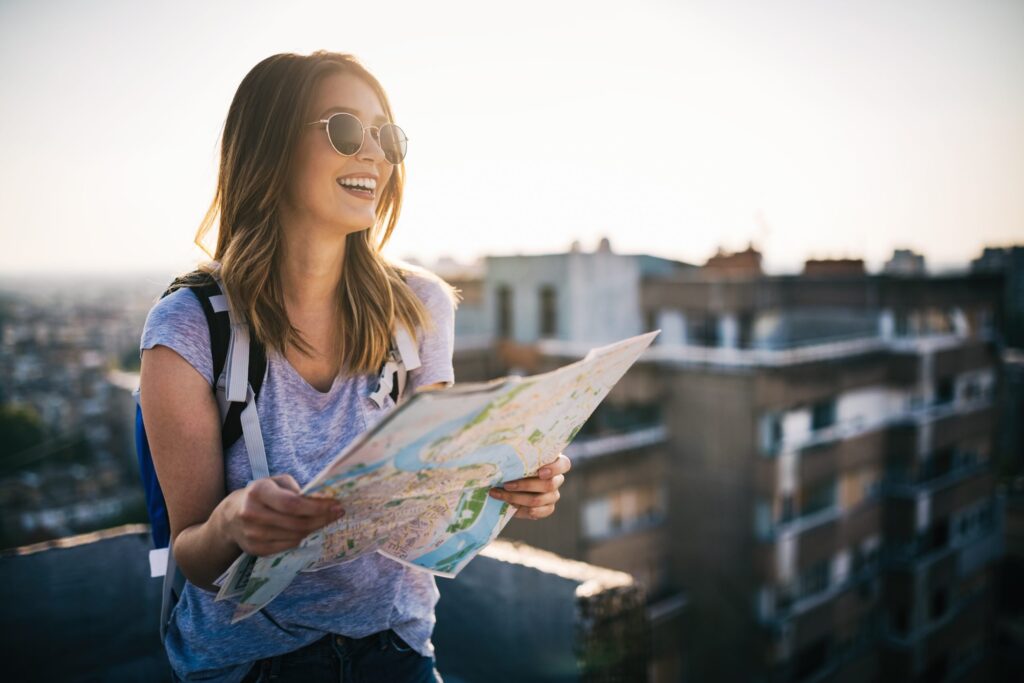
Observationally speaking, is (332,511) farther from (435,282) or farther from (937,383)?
(937,383)

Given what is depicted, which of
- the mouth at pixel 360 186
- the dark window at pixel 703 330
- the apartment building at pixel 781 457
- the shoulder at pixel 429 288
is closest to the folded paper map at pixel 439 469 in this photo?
the shoulder at pixel 429 288

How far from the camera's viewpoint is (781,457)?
53.0 feet

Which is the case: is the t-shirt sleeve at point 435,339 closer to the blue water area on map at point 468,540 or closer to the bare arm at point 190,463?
the blue water area on map at point 468,540

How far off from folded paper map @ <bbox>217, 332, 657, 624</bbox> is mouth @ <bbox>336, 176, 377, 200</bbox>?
0.71 m

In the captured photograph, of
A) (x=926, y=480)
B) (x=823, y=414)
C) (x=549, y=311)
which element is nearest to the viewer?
(x=823, y=414)

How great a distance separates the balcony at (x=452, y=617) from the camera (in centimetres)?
233

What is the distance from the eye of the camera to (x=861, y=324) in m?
22.0

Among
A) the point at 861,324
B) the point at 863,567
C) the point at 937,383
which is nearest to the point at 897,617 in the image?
the point at 863,567

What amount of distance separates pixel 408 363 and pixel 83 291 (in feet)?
56.7

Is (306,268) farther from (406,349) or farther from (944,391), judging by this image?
(944,391)

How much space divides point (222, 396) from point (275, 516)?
383mm

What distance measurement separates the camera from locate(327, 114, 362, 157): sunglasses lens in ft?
5.34

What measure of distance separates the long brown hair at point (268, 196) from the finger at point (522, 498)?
421 millimetres

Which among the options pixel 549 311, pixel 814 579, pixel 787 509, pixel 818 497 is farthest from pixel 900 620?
pixel 549 311
